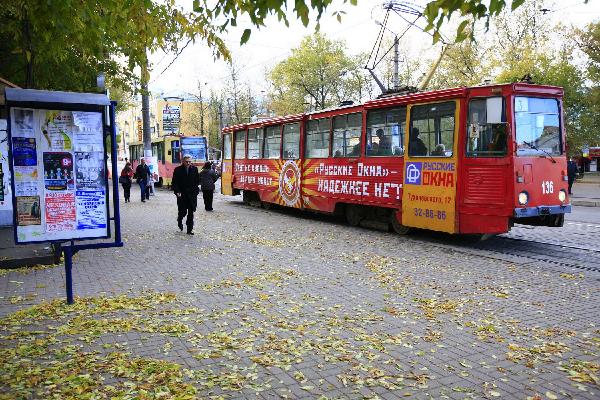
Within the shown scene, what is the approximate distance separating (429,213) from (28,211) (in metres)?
7.81

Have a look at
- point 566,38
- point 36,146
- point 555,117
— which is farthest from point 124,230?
point 566,38

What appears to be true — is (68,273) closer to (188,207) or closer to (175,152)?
(188,207)

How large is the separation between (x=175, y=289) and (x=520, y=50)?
35397 millimetres

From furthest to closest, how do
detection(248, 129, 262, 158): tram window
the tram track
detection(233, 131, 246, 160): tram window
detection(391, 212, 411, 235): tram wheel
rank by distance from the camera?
1. detection(233, 131, 246, 160): tram window
2. detection(248, 129, 262, 158): tram window
3. detection(391, 212, 411, 235): tram wheel
4. the tram track

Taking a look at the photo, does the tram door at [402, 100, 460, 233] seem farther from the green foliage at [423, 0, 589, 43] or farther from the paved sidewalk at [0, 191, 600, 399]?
the green foliage at [423, 0, 589, 43]

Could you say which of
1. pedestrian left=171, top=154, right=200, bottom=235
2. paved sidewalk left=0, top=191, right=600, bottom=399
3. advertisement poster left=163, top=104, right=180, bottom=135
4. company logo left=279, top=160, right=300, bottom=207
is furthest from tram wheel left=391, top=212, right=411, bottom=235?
advertisement poster left=163, top=104, right=180, bottom=135

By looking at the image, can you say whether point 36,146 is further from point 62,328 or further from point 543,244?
point 543,244

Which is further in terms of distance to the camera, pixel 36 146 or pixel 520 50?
pixel 520 50

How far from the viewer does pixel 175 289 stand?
283 inches

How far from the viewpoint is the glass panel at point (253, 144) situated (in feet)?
64.0

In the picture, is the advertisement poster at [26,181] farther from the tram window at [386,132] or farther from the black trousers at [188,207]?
the tram window at [386,132]

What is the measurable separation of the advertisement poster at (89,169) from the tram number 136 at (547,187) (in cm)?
800

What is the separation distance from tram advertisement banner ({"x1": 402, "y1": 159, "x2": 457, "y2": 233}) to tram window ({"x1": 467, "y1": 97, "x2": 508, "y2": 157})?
593 mm

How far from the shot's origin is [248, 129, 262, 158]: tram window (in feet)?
63.7
